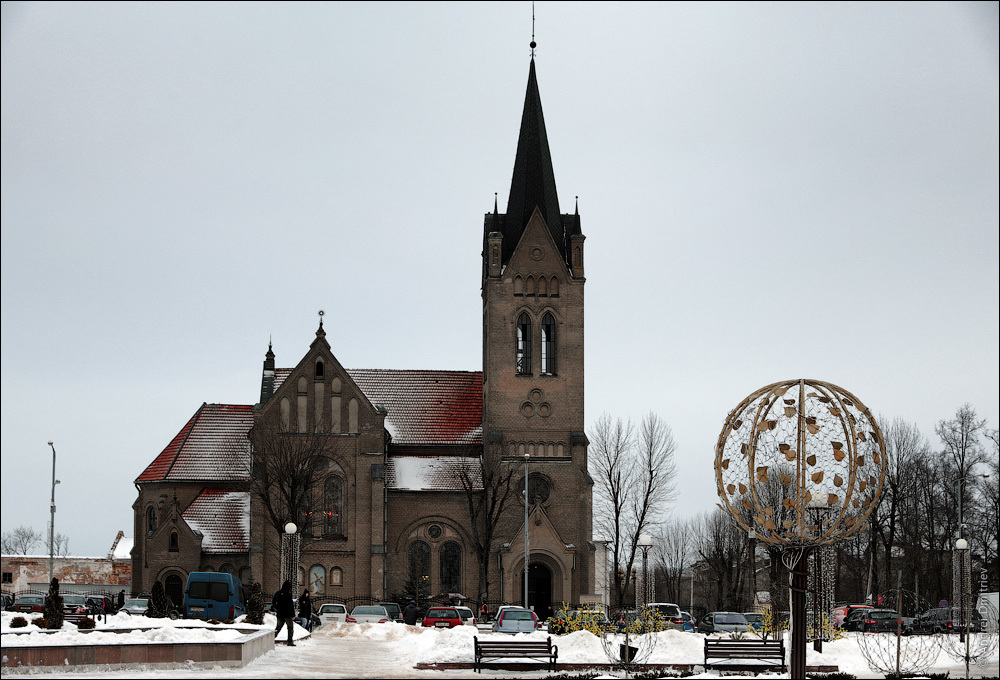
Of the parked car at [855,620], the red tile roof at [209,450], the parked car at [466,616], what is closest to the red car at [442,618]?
the parked car at [466,616]

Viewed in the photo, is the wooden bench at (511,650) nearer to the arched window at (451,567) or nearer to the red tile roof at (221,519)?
the arched window at (451,567)

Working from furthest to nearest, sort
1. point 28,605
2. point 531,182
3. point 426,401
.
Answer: point 426,401 < point 531,182 < point 28,605

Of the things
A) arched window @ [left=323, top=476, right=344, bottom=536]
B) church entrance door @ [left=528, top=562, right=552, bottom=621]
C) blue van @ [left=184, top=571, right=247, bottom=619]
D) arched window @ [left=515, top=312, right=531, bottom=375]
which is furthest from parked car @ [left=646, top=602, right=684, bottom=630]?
arched window @ [left=323, top=476, right=344, bottom=536]

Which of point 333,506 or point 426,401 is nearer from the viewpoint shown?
point 333,506

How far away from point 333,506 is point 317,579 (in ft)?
12.2

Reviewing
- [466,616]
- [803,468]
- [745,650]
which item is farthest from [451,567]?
[803,468]

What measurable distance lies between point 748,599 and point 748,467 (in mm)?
86280

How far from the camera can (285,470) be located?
2368 inches

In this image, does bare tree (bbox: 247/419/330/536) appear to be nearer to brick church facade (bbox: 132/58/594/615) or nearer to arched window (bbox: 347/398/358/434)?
brick church facade (bbox: 132/58/594/615)

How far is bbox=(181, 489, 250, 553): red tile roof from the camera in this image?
61.7m

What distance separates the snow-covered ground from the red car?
696 cm

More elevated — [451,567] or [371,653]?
[451,567]

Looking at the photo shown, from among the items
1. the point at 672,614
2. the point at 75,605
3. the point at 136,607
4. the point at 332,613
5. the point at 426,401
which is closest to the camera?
the point at 75,605

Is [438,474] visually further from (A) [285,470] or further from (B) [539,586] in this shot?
(A) [285,470]
